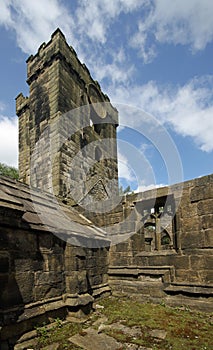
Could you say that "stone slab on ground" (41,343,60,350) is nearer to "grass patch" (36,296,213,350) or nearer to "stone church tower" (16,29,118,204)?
"grass patch" (36,296,213,350)

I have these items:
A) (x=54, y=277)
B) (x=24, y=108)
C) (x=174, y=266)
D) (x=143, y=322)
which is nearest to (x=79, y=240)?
(x=54, y=277)

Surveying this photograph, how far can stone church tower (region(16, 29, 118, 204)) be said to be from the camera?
11961 mm

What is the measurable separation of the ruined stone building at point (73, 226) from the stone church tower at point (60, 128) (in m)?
0.06

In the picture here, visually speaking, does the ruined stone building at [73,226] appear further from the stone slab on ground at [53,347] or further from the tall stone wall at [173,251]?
the stone slab on ground at [53,347]

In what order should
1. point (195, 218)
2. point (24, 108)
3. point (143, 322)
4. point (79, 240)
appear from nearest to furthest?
point (143, 322) < point (79, 240) < point (195, 218) < point (24, 108)

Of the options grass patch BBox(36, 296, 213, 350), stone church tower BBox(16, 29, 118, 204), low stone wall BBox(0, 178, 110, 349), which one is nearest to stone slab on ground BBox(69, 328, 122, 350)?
grass patch BBox(36, 296, 213, 350)

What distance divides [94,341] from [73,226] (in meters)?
3.11

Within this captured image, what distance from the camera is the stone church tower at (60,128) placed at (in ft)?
39.2

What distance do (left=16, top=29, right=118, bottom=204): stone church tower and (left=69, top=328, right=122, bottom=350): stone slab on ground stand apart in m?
7.11

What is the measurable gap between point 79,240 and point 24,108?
460 inches

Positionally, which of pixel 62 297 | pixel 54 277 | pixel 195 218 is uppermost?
pixel 195 218

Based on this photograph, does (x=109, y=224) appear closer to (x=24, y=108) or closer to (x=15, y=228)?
(x=15, y=228)

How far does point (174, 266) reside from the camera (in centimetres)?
690

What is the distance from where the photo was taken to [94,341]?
13.7ft
